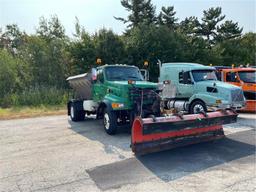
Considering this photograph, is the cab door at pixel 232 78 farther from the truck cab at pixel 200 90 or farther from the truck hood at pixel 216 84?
the truck hood at pixel 216 84

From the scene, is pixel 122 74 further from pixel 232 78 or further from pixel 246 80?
pixel 246 80

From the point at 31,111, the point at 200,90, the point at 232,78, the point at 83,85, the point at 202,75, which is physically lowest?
the point at 31,111

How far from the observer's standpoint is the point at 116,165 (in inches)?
212

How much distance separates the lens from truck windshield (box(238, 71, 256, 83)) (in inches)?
501

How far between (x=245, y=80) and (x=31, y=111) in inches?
415

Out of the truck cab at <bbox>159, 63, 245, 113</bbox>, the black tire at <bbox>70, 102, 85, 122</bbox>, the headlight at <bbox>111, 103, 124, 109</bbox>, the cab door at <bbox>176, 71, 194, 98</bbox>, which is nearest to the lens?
the headlight at <bbox>111, 103, 124, 109</bbox>

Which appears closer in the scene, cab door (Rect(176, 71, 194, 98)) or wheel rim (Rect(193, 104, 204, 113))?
wheel rim (Rect(193, 104, 204, 113))

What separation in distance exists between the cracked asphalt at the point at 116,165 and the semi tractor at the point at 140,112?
0.28 m

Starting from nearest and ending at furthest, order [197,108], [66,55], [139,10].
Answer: [197,108] < [66,55] < [139,10]

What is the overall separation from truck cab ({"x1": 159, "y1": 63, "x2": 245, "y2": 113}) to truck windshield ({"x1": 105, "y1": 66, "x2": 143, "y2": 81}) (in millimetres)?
2434

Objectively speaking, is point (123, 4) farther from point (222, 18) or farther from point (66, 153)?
point (66, 153)

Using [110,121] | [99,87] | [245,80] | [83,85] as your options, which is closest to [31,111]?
[83,85]

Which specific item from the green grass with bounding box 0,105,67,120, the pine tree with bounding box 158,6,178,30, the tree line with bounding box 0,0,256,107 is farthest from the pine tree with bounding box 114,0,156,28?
the green grass with bounding box 0,105,67,120

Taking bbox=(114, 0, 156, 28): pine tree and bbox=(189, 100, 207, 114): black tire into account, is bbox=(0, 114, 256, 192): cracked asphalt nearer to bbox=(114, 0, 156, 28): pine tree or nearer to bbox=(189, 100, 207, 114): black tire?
bbox=(189, 100, 207, 114): black tire
